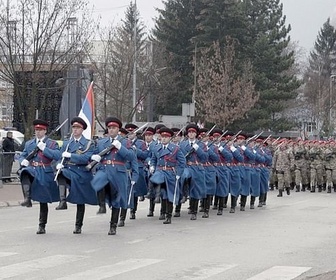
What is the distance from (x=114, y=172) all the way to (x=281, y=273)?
4585 mm

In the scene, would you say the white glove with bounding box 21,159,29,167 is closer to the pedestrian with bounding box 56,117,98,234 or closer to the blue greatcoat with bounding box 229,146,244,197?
the pedestrian with bounding box 56,117,98,234

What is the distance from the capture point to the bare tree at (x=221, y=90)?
53375 millimetres

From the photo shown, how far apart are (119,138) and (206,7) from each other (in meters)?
47.2

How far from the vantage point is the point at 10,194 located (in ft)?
78.4

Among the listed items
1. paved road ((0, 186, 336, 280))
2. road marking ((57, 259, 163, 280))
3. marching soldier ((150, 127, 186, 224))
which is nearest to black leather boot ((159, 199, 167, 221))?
paved road ((0, 186, 336, 280))

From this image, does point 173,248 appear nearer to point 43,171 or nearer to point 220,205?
point 43,171

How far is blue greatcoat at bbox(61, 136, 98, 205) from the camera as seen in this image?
1428cm

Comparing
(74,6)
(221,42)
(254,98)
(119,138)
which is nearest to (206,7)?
(221,42)

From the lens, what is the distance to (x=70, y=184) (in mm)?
14305

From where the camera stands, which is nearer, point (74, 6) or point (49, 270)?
point (49, 270)

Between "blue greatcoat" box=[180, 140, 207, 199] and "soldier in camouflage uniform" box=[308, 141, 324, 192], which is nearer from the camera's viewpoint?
"blue greatcoat" box=[180, 140, 207, 199]

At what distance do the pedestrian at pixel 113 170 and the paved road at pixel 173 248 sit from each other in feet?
1.98

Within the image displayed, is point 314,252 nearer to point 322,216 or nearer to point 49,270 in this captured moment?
point 49,270

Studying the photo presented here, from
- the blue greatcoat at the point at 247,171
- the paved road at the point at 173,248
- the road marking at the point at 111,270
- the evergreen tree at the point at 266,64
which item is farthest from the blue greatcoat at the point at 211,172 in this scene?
the evergreen tree at the point at 266,64
